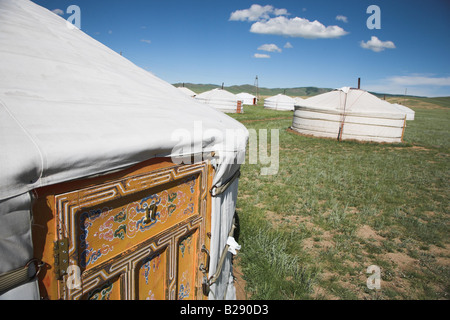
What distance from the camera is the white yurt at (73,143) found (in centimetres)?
88

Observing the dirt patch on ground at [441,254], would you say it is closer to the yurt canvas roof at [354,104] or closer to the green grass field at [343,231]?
the green grass field at [343,231]

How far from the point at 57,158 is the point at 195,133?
84 centimetres

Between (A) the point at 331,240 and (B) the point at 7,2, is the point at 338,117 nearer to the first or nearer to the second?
(A) the point at 331,240

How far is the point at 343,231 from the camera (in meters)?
4.12

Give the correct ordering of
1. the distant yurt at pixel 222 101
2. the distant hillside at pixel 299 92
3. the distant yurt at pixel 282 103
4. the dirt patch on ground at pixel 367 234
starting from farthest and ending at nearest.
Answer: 1. the distant hillside at pixel 299 92
2. the distant yurt at pixel 282 103
3. the distant yurt at pixel 222 101
4. the dirt patch on ground at pixel 367 234

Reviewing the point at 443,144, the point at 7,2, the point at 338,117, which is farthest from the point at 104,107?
the point at 443,144

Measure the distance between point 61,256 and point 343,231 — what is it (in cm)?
412

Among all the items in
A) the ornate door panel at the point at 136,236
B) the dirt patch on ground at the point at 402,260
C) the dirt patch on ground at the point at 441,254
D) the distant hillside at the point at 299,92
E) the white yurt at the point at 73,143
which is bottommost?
the dirt patch on ground at the point at 402,260

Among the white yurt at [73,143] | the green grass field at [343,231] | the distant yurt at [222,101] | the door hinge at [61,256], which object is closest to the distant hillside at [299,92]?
the distant yurt at [222,101]

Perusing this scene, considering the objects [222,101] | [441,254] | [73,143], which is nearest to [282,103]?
[222,101]

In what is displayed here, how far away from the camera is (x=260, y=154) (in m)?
9.36

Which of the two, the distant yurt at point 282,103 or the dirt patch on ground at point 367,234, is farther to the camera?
the distant yurt at point 282,103

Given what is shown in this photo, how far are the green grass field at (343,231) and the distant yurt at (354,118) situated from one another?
4.28 meters

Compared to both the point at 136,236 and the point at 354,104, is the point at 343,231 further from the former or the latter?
the point at 354,104
